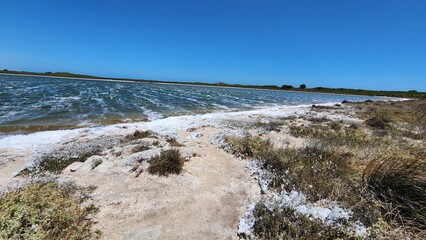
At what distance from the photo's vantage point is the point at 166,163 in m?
6.32

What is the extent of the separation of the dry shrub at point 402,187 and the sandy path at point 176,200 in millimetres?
2536

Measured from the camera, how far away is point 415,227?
3.68 metres

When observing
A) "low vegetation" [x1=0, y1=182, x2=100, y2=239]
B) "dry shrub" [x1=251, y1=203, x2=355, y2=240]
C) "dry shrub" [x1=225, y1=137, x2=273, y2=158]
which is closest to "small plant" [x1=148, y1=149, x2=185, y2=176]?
"low vegetation" [x1=0, y1=182, x2=100, y2=239]

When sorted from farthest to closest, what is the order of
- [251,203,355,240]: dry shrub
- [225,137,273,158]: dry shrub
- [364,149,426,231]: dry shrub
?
[225,137,273,158]: dry shrub < [364,149,426,231]: dry shrub < [251,203,355,240]: dry shrub

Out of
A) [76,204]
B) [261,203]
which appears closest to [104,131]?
[76,204]

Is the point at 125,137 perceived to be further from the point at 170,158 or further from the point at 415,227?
the point at 415,227

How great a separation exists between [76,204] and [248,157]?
4.81 meters

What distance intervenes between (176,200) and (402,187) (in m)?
4.54

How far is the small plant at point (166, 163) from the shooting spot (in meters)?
6.07

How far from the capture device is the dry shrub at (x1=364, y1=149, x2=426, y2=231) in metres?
3.94

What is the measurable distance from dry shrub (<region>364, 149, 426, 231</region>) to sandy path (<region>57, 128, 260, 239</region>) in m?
2.54

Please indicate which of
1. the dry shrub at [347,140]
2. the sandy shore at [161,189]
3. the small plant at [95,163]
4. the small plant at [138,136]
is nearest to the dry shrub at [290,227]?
the sandy shore at [161,189]

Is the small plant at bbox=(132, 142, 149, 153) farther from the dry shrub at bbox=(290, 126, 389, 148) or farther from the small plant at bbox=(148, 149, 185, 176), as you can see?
the dry shrub at bbox=(290, 126, 389, 148)

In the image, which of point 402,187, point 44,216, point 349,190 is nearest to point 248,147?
point 349,190
